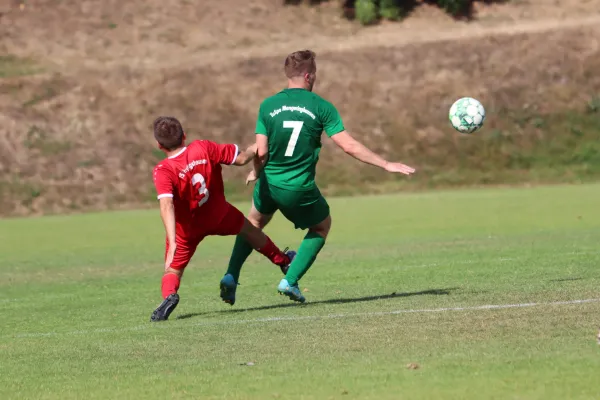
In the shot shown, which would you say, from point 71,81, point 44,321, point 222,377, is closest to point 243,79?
Answer: point 71,81

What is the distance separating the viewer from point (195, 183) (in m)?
9.73

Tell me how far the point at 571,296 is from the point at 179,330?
10.3ft

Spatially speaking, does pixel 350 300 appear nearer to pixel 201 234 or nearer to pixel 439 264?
pixel 201 234

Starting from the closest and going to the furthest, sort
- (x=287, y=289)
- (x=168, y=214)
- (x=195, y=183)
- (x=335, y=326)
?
(x=335, y=326)
(x=168, y=214)
(x=195, y=183)
(x=287, y=289)

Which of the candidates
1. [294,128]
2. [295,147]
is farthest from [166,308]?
[294,128]

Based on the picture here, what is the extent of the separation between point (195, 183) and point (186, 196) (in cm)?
15

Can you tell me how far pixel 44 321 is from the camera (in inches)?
420

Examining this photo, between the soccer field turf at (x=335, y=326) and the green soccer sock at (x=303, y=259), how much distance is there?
0.96 feet

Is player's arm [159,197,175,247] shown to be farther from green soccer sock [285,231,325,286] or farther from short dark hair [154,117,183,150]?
green soccer sock [285,231,325,286]

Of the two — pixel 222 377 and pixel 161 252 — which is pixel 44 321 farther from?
pixel 161 252

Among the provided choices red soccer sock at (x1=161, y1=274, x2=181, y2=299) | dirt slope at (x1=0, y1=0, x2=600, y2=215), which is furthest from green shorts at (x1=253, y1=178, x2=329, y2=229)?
dirt slope at (x1=0, y1=0, x2=600, y2=215)

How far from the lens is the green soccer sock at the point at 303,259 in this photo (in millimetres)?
10055

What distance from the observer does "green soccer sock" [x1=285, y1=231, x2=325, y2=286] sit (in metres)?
10.1

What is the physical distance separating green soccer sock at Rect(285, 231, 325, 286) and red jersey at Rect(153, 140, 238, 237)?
2.47 feet
